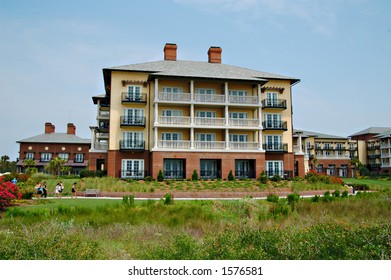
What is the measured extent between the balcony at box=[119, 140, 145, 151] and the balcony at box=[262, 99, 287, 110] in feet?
44.6

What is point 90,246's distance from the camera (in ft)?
20.7

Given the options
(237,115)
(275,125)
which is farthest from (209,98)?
(275,125)

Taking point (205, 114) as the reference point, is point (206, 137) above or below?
below

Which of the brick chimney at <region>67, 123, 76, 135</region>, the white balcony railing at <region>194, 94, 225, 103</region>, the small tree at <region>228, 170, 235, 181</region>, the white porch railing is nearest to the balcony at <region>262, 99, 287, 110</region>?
the white balcony railing at <region>194, 94, 225, 103</region>

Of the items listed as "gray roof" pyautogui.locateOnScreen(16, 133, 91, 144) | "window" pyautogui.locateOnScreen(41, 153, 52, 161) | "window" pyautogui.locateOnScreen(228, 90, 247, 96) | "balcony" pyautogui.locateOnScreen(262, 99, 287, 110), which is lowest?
"window" pyautogui.locateOnScreen(41, 153, 52, 161)

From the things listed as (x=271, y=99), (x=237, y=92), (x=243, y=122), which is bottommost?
(x=243, y=122)

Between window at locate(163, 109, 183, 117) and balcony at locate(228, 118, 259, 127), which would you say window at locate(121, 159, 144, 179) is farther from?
balcony at locate(228, 118, 259, 127)

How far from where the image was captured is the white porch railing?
1231 inches

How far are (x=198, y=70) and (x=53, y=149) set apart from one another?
36.8 m

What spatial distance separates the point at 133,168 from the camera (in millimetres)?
31344

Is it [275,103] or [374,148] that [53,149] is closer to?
[275,103]

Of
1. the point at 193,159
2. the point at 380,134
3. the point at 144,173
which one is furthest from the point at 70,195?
the point at 380,134

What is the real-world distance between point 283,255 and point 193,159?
24608 mm

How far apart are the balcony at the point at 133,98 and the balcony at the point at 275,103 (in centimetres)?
1270
